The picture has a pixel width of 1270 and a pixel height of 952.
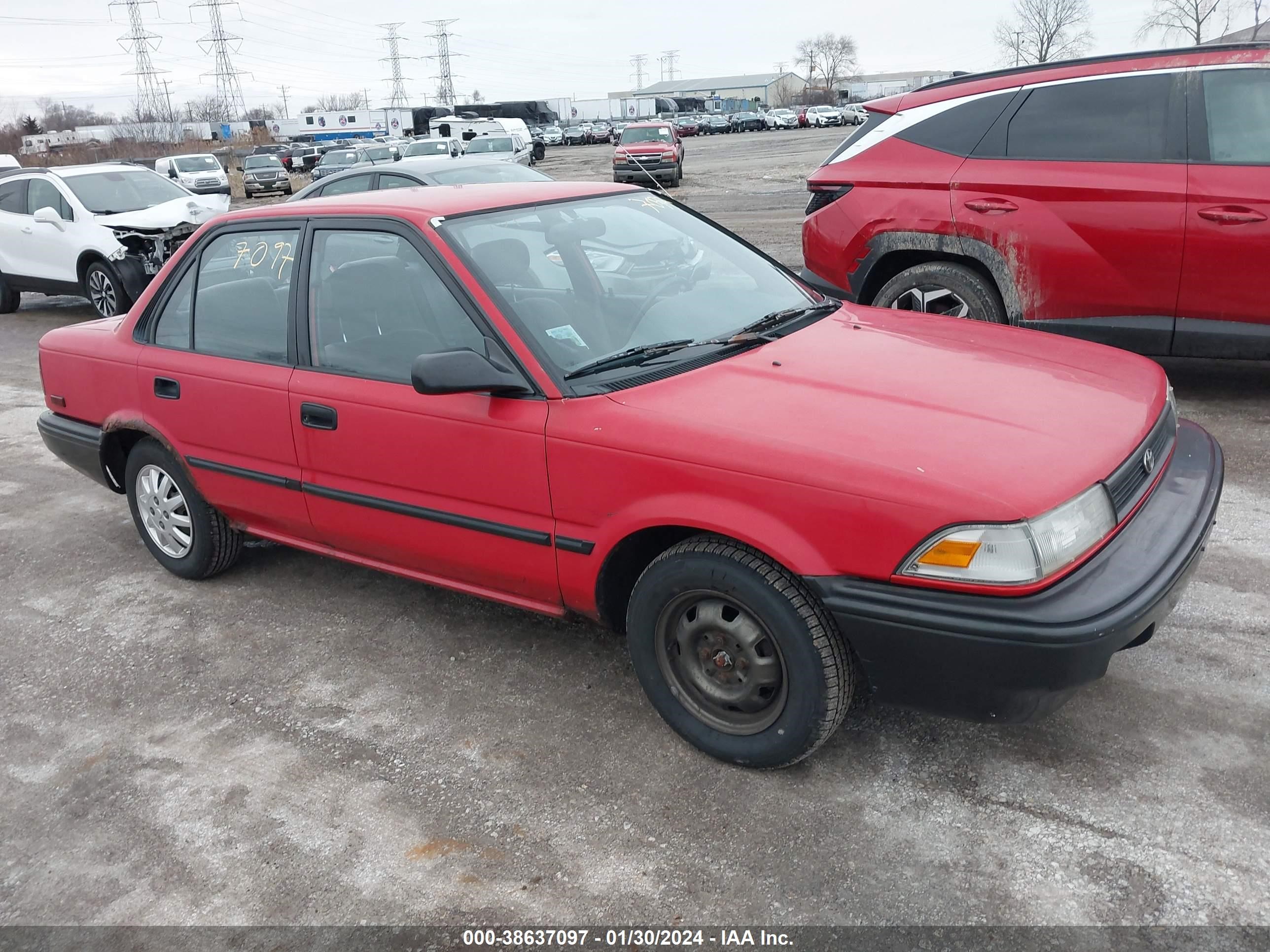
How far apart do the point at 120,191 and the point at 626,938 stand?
39.8 feet

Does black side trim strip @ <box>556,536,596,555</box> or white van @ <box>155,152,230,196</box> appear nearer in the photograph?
black side trim strip @ <box>556,536,596,555</box>

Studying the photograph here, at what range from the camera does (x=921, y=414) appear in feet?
9.13

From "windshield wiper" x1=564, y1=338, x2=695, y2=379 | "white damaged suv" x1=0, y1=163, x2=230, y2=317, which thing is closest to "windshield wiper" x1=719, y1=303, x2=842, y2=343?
"windshield wiper" x1=564, y1=338, x2=695, y2=379

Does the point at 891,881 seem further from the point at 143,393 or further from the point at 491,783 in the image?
the point at 143,393

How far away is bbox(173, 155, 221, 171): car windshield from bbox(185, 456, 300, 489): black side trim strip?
27.2m

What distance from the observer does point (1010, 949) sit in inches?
90.0

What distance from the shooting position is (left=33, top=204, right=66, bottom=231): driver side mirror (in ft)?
37.4

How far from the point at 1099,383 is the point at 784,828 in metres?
1.64

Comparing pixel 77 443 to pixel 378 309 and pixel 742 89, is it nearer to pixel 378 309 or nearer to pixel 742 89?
pixel 378 309

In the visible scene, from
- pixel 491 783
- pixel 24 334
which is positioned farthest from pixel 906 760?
pixel 24 334

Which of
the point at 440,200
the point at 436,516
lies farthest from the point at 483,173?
the point at 436,516

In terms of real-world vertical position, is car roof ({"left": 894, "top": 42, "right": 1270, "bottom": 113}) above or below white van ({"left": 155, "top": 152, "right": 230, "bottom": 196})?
above

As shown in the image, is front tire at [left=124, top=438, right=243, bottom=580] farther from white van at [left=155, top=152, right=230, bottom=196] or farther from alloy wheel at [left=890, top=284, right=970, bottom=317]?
white van at [left=155, top=152, right=230, bottom=196]

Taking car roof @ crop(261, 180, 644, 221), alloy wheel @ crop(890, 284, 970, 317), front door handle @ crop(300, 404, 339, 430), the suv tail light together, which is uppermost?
car roof @ crop(261, 180, 644, 221)
